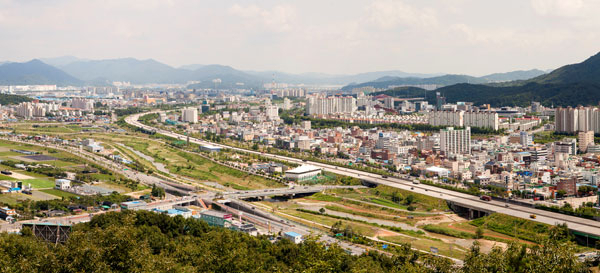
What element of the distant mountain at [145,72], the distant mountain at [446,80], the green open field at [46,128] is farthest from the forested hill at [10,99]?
the distant mountain at [145,72]

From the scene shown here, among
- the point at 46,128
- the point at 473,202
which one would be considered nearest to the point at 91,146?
the point at 46,128

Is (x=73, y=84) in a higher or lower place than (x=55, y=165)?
higher

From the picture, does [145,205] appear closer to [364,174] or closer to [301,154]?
[364,174]

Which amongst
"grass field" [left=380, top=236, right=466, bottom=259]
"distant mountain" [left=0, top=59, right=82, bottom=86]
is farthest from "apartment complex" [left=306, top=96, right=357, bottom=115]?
"distant mountain" [left=0, top=59, right=82, bottom=86]

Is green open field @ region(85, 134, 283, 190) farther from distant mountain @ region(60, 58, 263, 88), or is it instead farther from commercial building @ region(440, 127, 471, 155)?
distant mountain @ region(60, 58, 263, 88)

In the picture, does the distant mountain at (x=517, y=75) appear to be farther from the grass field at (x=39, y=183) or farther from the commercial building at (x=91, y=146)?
the grass field at (x=39, y=183)

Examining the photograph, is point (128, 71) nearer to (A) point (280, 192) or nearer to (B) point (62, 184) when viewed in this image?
(B) point (62, 184)

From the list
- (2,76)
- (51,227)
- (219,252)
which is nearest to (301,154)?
(51,227)
